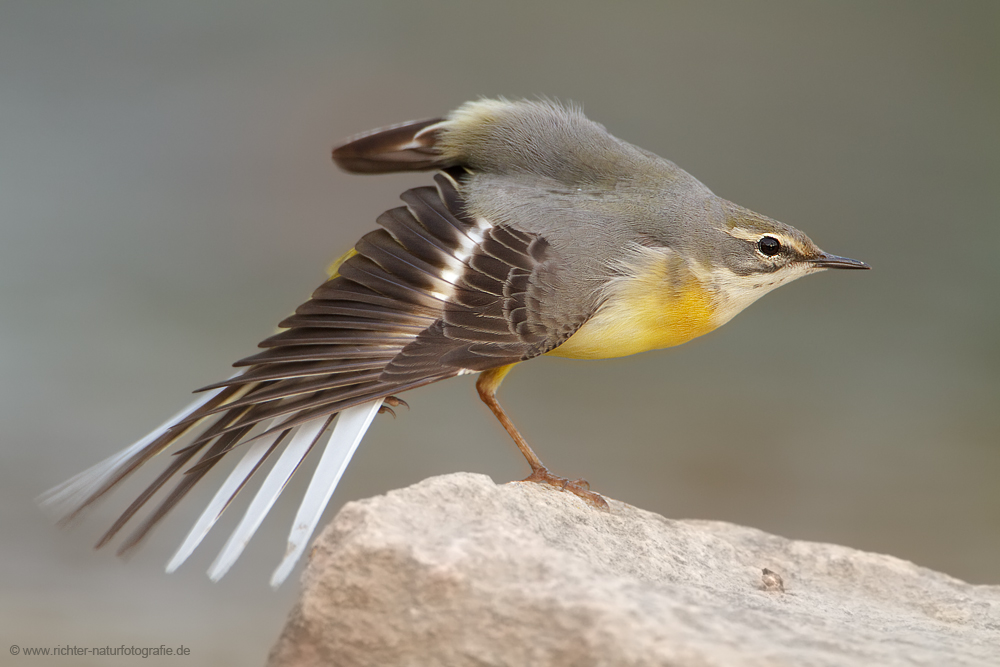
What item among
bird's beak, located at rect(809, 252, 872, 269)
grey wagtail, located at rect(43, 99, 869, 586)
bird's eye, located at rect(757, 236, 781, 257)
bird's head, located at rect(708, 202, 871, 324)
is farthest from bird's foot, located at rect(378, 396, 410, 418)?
bird's beak, located at rect(809, 252, 872, 269)

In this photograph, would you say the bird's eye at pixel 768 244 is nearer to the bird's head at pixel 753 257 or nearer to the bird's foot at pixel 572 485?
the bird's head at pixel 753 257

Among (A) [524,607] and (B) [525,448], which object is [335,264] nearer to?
(B) [525,448]

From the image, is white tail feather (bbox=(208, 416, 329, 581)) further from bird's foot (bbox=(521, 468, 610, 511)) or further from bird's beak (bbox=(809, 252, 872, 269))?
bird's beak (bbox=(809, 252, 872, 269))

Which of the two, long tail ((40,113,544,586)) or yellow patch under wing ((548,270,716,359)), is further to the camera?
yellow patch under wing ((548,270,716,359))

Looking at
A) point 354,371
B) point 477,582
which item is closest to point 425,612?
point 477,582

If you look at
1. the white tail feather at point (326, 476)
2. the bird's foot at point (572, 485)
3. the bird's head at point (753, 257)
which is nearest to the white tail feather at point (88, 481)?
the white tail feather at point (326, 476)

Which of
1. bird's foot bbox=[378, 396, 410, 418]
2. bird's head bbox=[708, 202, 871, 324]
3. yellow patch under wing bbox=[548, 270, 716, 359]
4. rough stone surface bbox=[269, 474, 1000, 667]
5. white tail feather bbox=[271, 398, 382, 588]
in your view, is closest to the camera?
rough stone surface bbox=[269, 474, 1000, 667]

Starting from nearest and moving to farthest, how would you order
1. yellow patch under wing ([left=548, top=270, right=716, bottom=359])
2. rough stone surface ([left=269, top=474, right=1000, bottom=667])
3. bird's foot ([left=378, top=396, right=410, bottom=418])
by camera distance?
rough stone surface ([left=269, top=474, right=1000, bottom=667]) < bird's foot ([left=378, top=396, right=410, bottom=418]) < yellow patch under wing ([left=548, top=270, right=716, bottom=359])
